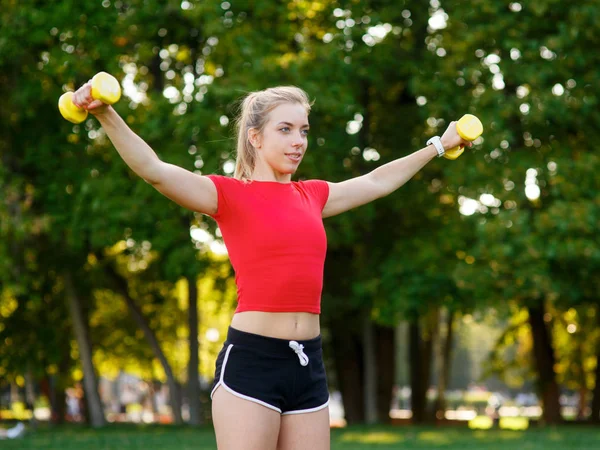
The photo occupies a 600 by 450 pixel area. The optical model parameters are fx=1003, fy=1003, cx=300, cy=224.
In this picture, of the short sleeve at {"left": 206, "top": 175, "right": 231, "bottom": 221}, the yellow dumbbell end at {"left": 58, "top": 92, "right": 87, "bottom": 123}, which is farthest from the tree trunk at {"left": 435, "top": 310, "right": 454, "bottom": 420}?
the yellow dumbbell end at {"left": 58, "top": 92, "right": 87, "bottom": 123}

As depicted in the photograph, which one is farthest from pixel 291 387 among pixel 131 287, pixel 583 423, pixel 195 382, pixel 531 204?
pixel 131 287

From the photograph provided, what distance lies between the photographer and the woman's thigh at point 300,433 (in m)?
3.92

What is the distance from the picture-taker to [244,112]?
13.8 feet

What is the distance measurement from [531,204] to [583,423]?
7.08 m

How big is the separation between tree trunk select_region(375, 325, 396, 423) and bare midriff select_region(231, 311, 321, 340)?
65.4ft

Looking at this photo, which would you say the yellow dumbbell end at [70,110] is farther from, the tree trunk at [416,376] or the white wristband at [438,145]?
the tree trunk at [416,376]

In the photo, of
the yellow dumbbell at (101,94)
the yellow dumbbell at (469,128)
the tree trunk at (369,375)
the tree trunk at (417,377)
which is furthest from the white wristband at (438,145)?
the tree trunk at (417,377)

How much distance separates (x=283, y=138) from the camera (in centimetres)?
403

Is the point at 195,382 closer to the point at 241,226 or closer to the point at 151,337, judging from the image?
the point at 151,337

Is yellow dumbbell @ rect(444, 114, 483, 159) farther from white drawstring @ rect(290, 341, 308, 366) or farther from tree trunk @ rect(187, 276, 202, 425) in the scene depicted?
tree trunk @ rect(187, 276, 202, 425)

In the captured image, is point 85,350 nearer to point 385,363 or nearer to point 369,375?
point 369,375

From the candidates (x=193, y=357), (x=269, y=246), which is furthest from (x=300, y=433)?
(x=193, y=357)

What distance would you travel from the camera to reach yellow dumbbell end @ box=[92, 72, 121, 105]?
141 inches

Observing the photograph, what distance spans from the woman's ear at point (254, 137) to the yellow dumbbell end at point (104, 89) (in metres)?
0.67
